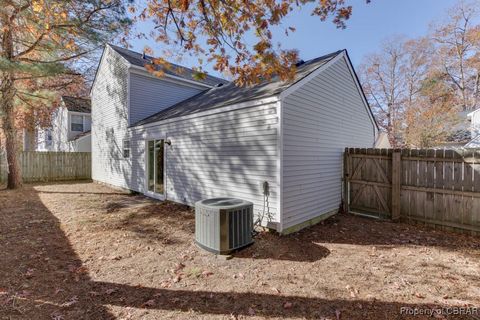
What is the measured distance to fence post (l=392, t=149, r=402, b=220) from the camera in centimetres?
611

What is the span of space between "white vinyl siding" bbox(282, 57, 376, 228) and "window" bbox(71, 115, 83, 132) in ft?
65.2

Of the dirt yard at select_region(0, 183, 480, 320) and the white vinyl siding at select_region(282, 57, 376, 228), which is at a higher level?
the white vinyl siding at select_region(282, 57, 376, 228)

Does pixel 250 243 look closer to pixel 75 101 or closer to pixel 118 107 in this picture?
pixel 118 107

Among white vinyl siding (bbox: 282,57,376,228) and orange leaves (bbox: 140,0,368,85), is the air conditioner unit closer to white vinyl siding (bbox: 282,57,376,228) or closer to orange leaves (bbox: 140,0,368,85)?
white vinyl siding (bbox: 282,57,376,228)

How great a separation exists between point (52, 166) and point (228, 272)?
50.4 ft

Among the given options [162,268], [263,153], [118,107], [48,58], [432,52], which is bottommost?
[162,268]

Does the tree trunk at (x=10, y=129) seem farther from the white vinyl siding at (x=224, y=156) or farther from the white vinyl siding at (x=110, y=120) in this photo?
the white vinyl siding at (x=224, y=156)

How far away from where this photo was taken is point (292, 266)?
12.8 ft

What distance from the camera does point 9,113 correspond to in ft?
34.9

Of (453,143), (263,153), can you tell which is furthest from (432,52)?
(263,153)

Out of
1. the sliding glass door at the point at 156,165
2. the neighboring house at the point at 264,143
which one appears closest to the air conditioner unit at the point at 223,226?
the neighboring house at the point at 264,143

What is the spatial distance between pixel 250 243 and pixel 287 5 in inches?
193

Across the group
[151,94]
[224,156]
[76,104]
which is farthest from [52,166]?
[224,156]

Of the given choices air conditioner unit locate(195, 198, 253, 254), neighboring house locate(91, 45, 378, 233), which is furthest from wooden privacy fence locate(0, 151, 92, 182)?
air conditioner unit locate(195, 198, 253, 254)
